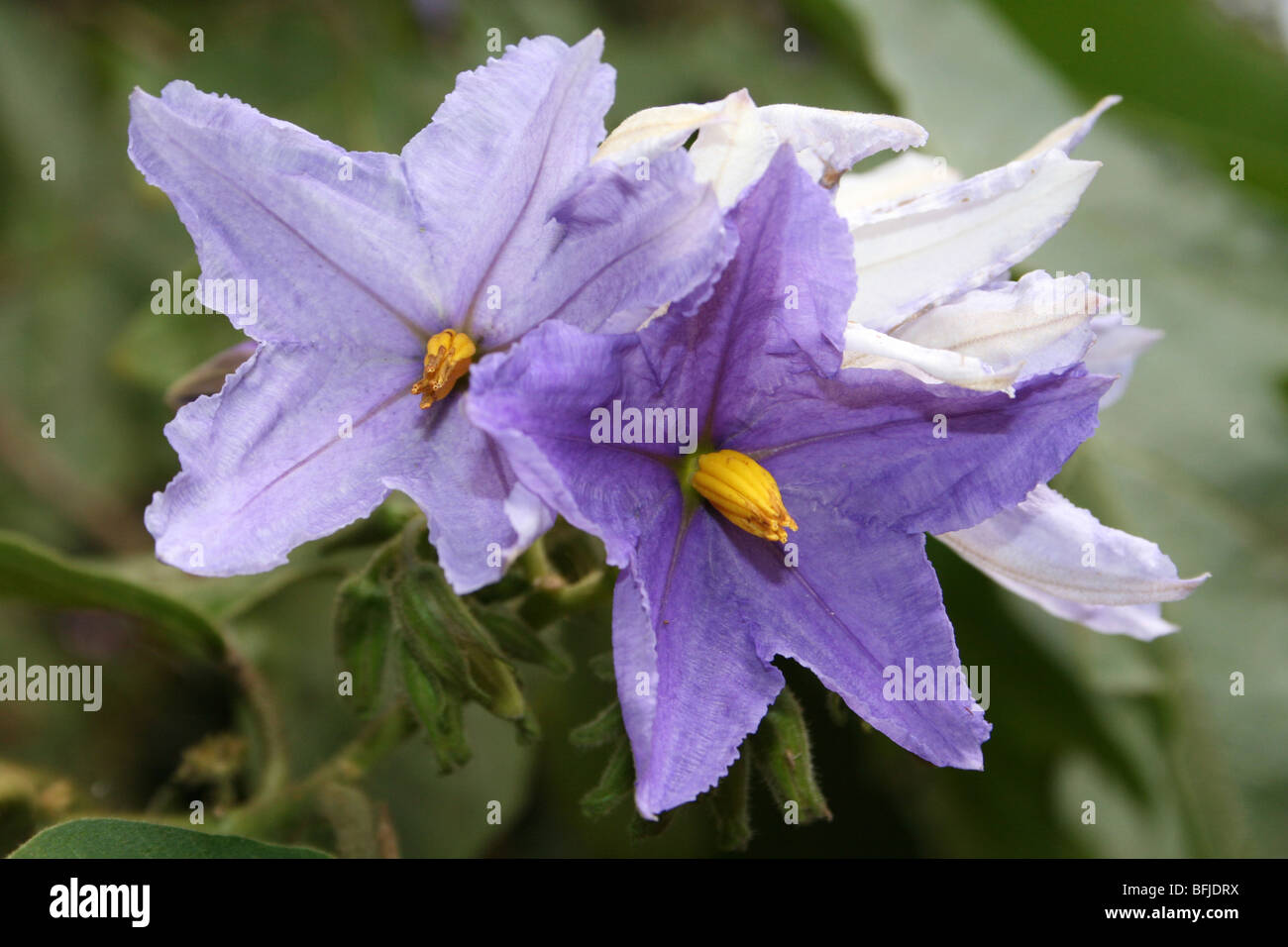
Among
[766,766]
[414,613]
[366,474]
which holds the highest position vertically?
[366,474]

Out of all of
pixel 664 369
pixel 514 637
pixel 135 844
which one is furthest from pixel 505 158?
pixel 135 844

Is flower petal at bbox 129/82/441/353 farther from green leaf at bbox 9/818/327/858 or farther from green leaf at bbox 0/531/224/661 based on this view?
green leaf at bbox 0/531/224/661

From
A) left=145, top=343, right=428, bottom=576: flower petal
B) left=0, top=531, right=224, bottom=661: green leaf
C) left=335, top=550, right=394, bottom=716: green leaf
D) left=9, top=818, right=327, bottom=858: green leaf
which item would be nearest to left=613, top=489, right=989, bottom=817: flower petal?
left=145, top=343, right=428, bottom=576: flower petal

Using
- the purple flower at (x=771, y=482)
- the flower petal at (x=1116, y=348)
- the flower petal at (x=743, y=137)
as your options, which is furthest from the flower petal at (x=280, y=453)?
the flower petal at (x=1116, y=348)

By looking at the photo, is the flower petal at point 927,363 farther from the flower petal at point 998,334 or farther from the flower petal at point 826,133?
the flower petal at point 826,133
